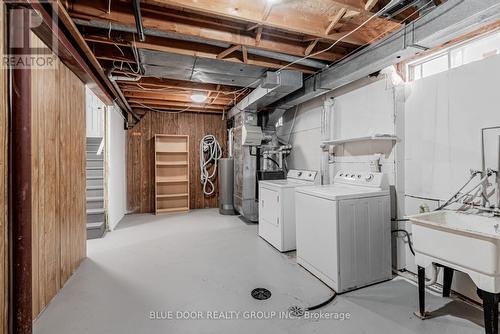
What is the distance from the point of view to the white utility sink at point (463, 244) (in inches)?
54.8

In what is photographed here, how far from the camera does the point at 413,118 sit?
2410mm

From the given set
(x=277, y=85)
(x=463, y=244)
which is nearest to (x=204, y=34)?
(x=277, y=85)

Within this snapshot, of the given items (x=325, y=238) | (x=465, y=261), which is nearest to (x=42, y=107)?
(x=325, y=238)

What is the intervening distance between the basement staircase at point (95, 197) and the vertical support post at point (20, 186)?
7.85 ft

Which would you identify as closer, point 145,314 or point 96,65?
point 145,314

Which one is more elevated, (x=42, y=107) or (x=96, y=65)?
(x=96, y=65)

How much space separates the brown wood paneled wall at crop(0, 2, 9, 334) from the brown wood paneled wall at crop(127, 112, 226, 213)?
14.1 feet

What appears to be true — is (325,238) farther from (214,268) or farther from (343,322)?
(214,268)

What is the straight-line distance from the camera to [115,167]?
436cm

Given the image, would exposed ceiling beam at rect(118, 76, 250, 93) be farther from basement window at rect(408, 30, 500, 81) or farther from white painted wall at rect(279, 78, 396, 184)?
basement window at rect(408, 30, 500, 81)

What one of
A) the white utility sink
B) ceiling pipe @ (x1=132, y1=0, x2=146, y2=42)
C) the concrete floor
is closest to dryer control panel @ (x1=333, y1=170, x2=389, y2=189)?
the white utility sink

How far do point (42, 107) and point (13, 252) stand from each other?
1.12 m

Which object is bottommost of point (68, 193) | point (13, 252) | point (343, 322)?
point (343, 322)

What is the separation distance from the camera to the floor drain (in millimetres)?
2068
